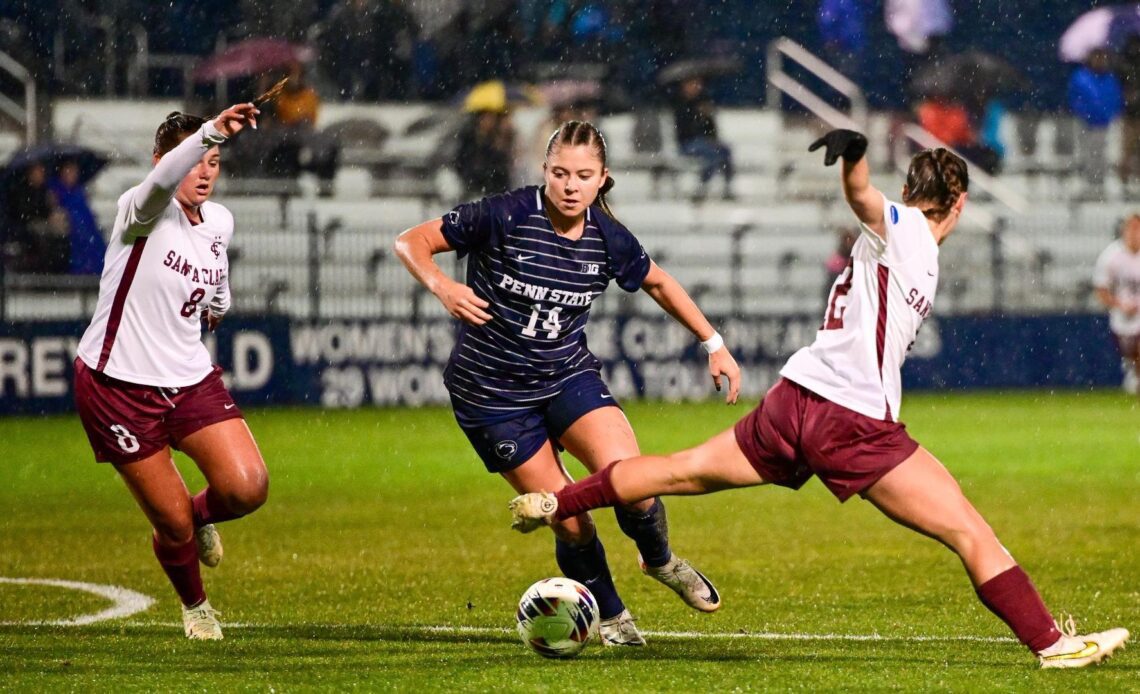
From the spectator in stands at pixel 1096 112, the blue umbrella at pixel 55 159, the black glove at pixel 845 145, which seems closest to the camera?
the black glove at pixel 845 145

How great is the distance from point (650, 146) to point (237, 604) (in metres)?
16.6

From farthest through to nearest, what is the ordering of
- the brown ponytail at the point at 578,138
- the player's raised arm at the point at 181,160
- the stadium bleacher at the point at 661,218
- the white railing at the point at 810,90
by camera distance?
the white railing at the point at 810,90
the stadium bleacher at the point at 661,218
the brown ponytail at the point at 578,138
the player's raised arm at the point at 181,160

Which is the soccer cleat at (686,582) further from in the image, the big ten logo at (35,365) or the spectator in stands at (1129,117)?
the spectator in stands at (1129,117)

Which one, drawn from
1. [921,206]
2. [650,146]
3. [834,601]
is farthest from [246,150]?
[921,206]

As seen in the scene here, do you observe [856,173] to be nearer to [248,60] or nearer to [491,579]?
[491,579]

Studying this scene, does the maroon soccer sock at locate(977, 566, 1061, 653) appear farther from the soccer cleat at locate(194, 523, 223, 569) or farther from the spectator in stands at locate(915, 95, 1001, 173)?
the spectator in stands at locate(915, 95, 1001, 173)

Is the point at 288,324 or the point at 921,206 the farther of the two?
the point at 288,324

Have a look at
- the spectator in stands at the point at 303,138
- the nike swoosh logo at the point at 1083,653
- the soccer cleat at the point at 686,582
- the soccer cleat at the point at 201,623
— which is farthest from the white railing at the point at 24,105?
the nike swoosh logo at the point at 1083,653

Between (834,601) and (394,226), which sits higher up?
(394,226)

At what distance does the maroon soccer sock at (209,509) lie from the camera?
25.2 feet

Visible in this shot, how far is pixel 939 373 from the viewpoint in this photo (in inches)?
890

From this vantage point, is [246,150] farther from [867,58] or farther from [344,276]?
[867,58]

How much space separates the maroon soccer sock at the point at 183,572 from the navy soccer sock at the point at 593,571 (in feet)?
5.13

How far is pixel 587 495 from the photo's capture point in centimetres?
672
